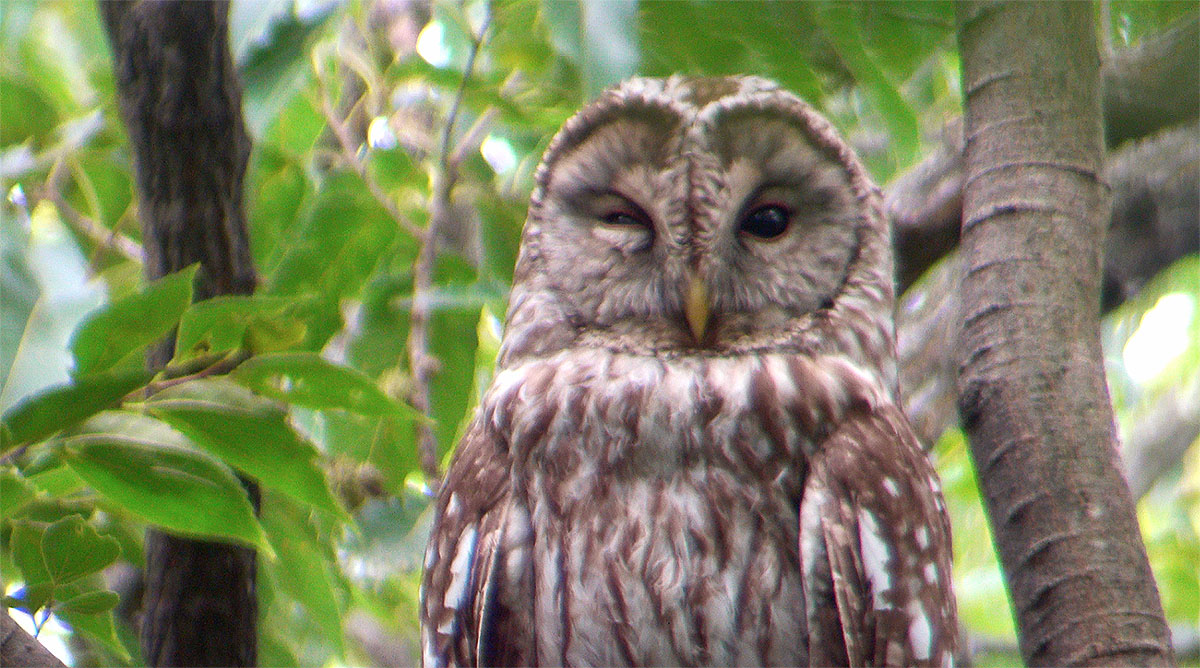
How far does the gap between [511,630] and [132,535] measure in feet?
2.47

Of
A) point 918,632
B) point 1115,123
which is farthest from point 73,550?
point 1115,123

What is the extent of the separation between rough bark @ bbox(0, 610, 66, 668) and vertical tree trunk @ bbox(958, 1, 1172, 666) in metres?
1.25

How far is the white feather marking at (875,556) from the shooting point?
167cm

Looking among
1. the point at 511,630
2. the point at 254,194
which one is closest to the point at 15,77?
the point at 254,194

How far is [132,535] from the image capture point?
2.06 meters

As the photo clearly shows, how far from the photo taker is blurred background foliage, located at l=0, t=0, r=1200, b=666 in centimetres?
143

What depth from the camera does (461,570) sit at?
1.81 metres

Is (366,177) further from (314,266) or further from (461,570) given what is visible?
(461,570)

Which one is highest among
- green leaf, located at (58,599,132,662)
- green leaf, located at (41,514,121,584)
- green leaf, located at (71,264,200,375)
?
green leaf, located at (71,264,200,375)

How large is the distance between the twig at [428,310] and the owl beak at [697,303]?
1.72 feet

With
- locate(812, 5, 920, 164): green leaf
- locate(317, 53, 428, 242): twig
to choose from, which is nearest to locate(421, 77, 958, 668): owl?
locate(812, 5, 920, 164): green leaf

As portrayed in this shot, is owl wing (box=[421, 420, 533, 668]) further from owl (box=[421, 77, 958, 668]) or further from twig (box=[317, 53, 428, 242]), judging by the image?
twig (box=[317, 53, 428, 242])

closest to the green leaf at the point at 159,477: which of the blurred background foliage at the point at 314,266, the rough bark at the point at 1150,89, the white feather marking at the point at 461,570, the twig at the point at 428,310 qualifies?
the blurred background foliage at the point at 314,266

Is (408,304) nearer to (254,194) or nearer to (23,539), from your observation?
(254,194)
